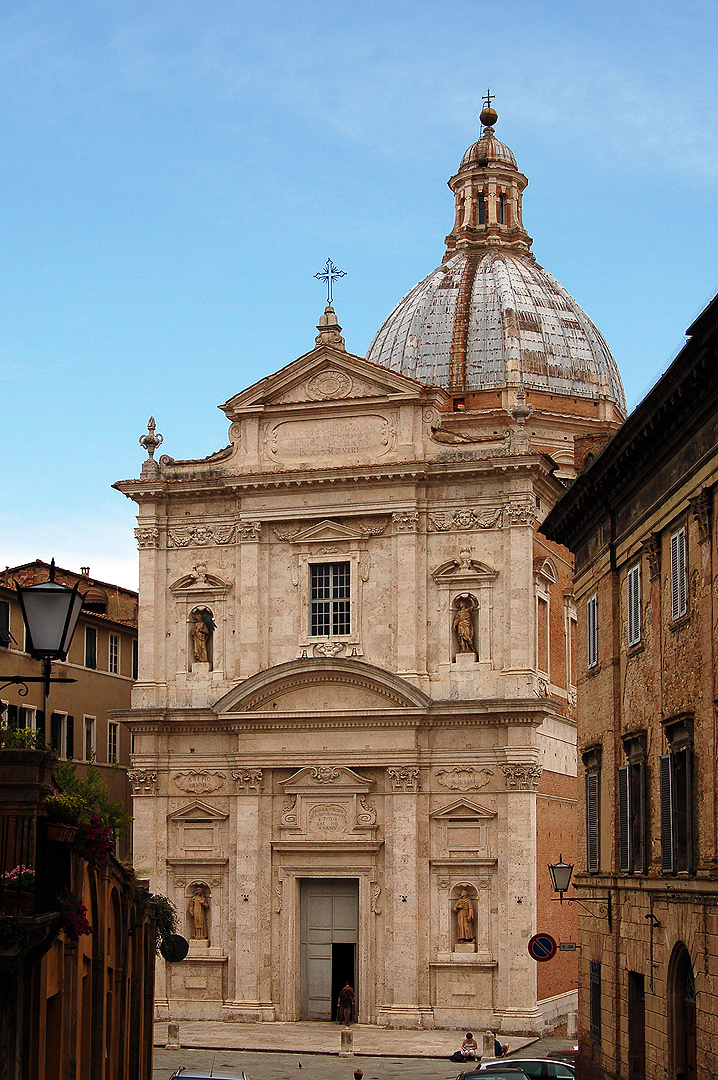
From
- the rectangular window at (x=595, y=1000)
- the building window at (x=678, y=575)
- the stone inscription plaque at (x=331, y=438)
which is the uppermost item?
the stone inscription plaque at (x=331, y=438)

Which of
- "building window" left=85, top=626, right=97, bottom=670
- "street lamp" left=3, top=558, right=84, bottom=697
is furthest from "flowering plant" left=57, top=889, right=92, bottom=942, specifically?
"building window" left=85, top=626, right=97, bottom=670

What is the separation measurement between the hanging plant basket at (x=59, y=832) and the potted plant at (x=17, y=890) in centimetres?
94

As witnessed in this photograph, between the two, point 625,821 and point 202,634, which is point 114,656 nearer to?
point 202,634

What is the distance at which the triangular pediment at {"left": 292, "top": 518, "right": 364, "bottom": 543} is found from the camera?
43.5 m

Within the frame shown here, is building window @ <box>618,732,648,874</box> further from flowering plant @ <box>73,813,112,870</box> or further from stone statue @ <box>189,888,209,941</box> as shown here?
stone statue @ <box>189,888,209,941</box>

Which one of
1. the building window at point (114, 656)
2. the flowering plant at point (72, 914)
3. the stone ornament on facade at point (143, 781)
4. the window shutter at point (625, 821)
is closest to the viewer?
the flowering plant at point (72, 914)

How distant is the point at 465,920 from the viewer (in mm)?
40531

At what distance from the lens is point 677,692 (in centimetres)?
2094

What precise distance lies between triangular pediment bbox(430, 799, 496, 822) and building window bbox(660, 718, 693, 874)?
20054mm

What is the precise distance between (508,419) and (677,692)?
32102 millimetres

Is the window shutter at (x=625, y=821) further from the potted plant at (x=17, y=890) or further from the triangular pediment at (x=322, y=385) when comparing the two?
the triangular pediment at (x=322, y=385)

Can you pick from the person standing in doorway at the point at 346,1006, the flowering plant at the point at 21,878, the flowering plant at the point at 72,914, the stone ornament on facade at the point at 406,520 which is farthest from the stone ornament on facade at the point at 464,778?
the flowering plant at the point at 21,878

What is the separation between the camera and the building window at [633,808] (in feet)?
74.8

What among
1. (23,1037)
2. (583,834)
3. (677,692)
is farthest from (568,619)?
(23,1037)
